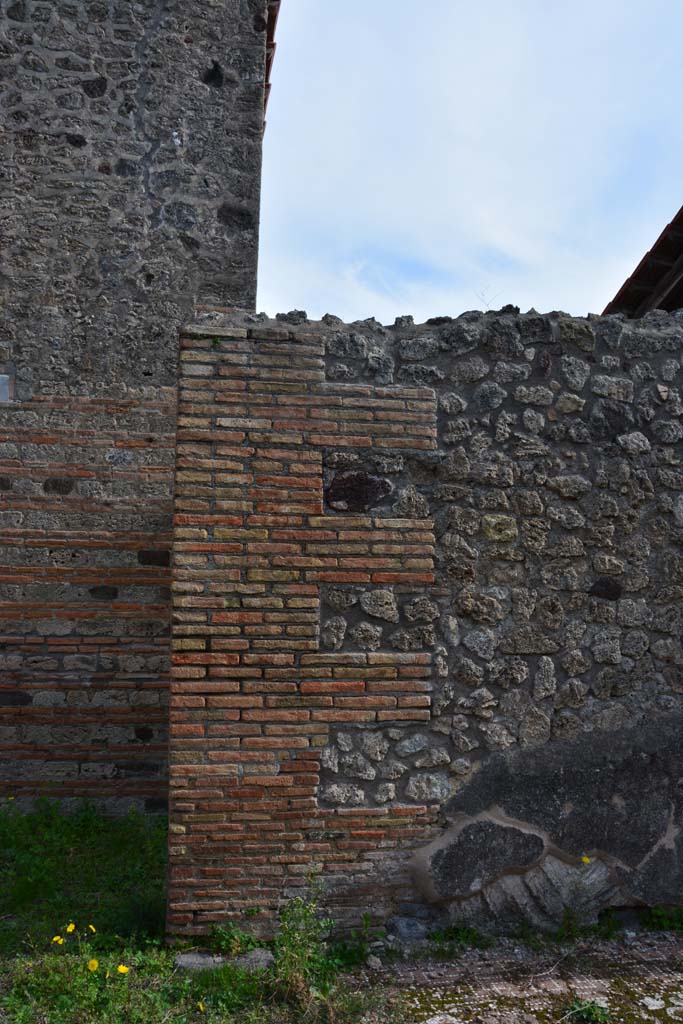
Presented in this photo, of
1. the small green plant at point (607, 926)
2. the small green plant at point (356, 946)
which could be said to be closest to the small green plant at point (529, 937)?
the small green plant at point (607, 926)

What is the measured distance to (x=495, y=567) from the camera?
3.86m

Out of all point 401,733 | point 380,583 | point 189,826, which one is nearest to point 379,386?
point 380,583

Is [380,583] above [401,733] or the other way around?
above

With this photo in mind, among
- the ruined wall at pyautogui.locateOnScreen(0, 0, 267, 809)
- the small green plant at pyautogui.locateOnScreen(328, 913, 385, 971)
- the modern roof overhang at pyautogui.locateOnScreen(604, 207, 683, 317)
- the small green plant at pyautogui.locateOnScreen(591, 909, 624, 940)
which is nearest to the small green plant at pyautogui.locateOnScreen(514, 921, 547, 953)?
the small green plant at pyautogui.locateOnScreen(591, 909, 624, 940)

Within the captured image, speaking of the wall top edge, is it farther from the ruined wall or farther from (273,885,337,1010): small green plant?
(273,885,337,1010): small green plant

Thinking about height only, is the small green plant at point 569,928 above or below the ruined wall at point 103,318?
below

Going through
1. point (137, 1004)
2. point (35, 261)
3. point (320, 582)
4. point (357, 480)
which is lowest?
point (137, 1004)

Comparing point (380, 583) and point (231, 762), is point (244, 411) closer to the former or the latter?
point (380, 583)

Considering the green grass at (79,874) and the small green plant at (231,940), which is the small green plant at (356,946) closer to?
the small green plant at (231,940)

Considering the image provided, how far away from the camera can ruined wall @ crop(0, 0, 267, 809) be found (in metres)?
5.27

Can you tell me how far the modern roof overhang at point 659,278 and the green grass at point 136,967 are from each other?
229 inches

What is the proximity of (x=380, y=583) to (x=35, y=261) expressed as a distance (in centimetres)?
342

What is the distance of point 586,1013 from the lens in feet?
10.5

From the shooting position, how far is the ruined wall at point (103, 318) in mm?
5273
